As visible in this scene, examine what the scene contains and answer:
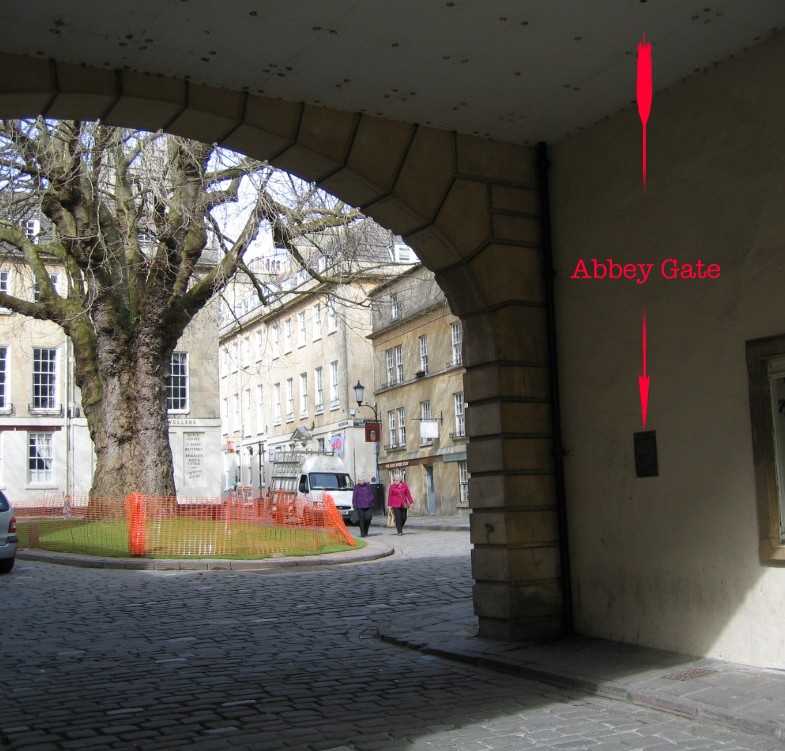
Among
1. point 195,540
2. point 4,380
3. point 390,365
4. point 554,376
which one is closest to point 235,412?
point 4,380

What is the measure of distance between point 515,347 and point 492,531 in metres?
1.75

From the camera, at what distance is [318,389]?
55.6 m

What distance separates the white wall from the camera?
7590 mm

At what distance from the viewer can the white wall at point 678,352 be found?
7.59m

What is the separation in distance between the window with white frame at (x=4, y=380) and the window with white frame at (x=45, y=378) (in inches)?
48.8

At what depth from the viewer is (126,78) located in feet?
25.2

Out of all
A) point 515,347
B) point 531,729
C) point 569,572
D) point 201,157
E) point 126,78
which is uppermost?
point 201,157

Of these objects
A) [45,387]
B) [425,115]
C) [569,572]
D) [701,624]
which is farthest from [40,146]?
[45,387]

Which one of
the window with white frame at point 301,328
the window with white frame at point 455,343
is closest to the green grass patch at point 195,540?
the window with white frame at point 455,343

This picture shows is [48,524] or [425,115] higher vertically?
[425,115]

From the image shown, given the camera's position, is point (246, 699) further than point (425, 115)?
No

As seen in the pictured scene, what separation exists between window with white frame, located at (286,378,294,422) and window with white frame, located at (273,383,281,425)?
4.39 ft

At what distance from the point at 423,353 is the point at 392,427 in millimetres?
5053

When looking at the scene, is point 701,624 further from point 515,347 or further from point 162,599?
point 162,599
